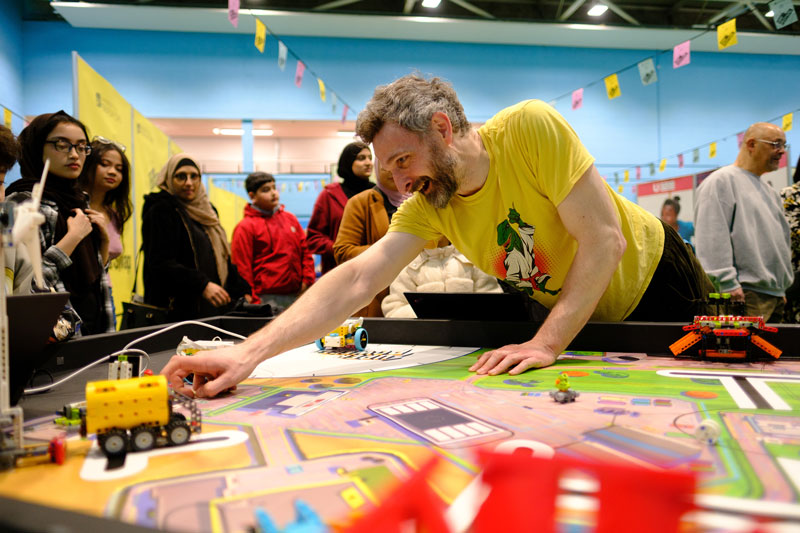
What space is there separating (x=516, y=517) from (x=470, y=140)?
41.8 inches

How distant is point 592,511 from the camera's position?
458 millimetres

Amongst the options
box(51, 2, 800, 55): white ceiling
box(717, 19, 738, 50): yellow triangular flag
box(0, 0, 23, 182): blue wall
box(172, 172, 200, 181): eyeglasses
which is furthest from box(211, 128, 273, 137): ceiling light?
box(717, 19, 738, 50): yellow triangular flag

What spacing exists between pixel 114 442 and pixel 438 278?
166 centimetres

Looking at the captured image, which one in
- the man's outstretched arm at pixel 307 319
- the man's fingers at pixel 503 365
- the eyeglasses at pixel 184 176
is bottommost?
the man's fingers at pixel 503 365

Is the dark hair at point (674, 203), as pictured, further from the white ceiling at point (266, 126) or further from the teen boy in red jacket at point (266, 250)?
the white ceiling at point (266, 126)

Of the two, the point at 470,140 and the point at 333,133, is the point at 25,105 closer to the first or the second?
the point at 333,133

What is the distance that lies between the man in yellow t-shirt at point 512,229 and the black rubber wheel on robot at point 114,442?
349mm

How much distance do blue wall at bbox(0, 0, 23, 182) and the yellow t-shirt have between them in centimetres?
700

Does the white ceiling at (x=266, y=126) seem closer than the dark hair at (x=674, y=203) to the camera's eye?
No

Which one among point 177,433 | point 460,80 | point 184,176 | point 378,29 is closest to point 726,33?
point 184,176

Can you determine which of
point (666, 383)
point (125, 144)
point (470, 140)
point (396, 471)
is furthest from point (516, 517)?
point (125, 144)

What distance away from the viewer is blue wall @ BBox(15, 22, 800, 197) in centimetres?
718

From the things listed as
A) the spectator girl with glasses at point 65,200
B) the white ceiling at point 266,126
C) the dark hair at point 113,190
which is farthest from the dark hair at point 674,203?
the spectator girl with glasses at point 65,200

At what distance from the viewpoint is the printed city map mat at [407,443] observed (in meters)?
0.51
